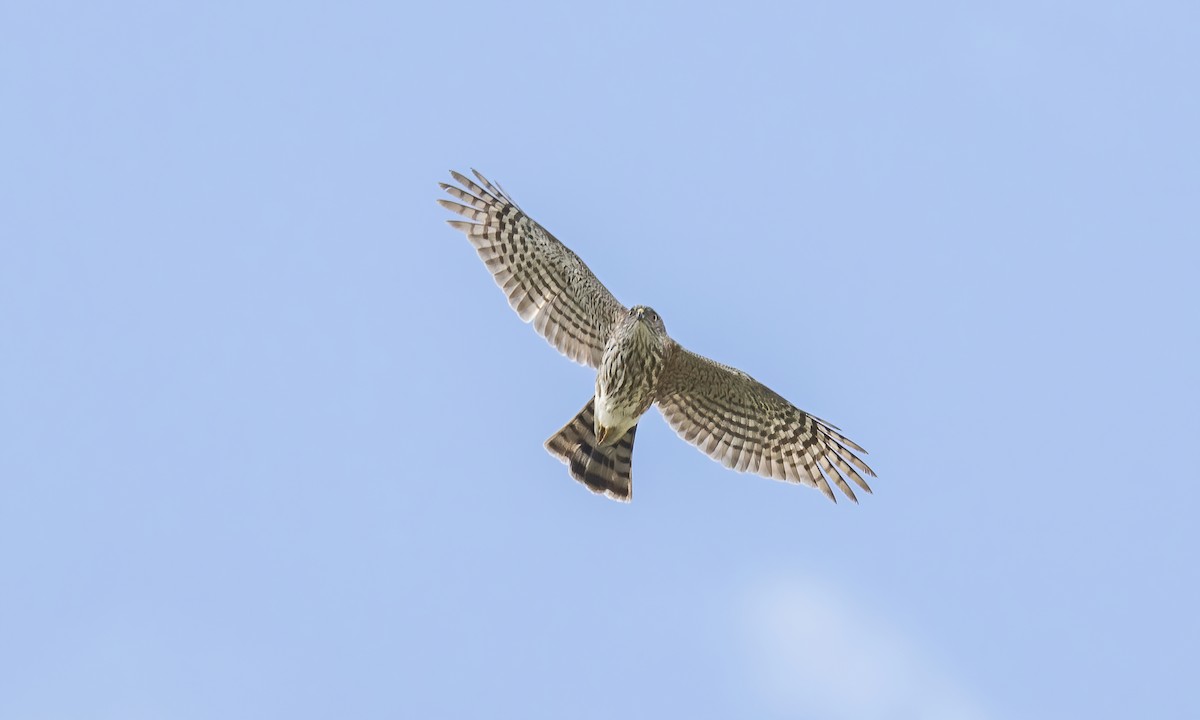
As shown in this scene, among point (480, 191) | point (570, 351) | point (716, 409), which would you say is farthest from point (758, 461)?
point (480, 191)

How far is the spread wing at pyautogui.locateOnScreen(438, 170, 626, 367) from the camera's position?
17.6 metres

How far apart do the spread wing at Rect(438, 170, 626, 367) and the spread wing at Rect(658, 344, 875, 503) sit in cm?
100

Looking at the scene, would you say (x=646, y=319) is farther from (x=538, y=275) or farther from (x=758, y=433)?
(x=758, y=433)

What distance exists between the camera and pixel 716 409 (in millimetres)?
18516

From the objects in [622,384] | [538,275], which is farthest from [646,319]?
[538,275]

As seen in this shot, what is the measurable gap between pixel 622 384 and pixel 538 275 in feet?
4.69

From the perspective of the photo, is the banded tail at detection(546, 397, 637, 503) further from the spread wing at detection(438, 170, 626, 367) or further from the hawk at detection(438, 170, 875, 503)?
the spread wing at detection(438, 170, 626, 367)

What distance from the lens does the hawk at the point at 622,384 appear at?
1742 cm

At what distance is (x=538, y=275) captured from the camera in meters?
17.8

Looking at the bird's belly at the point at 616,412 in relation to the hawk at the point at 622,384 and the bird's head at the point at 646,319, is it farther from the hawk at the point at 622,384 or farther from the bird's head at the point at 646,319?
the bird's head at the point at 646,319

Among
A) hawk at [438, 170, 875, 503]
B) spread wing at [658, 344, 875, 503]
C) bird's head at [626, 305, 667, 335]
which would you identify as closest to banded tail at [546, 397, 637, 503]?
hawk at [438, 170, 875, 503]

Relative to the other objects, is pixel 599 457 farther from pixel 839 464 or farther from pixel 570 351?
pixel 839 464

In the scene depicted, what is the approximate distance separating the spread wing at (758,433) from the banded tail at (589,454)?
66cm

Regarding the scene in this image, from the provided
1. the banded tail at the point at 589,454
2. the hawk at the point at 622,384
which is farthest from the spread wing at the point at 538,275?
the banded tail at the point at 589,454
